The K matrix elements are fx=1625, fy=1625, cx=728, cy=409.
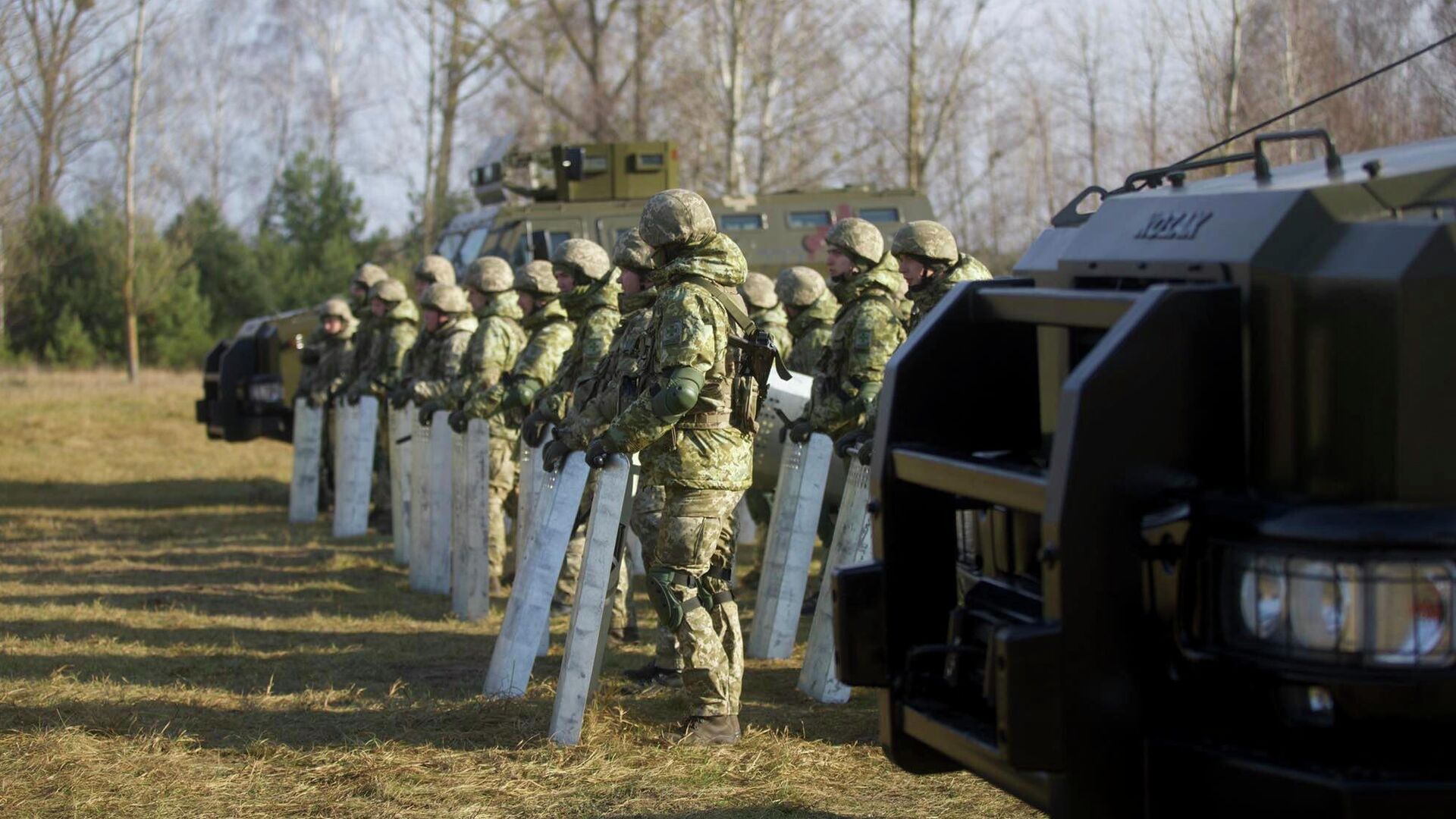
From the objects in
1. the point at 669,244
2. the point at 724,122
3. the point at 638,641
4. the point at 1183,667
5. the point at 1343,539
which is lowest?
the point at 638,641

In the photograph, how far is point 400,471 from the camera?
35.4ft

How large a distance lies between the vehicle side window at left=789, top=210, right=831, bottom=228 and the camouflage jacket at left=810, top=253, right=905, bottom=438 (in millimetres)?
7352

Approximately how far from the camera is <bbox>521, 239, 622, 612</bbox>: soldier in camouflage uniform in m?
8.05

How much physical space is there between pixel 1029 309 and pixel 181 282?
33.1 metres

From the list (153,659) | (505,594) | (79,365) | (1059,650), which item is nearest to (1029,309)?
(1059,650)

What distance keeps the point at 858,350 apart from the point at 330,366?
7.33 metres

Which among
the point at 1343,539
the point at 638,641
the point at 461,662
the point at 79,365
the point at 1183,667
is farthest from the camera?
the point at 79,365

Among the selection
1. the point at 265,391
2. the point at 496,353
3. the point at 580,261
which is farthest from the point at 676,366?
the point at 265,391

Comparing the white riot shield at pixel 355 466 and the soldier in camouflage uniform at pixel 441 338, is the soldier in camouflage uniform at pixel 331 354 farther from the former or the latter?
the soldier in camouflage uniform at pixel 441 338

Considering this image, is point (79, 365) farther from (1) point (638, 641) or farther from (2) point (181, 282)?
(1) point (638, 641)

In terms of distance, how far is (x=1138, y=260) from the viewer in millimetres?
3373

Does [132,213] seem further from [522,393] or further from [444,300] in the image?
[522,393]

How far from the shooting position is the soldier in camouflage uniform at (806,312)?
32.2ft

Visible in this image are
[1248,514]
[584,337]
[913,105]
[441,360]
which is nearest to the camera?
[1248,514]
